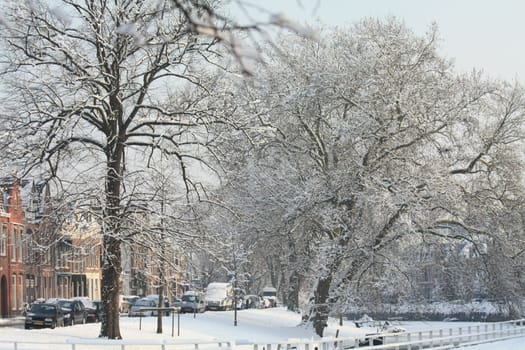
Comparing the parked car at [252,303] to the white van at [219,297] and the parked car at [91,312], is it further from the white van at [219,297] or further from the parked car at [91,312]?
the parked car at [91,312]

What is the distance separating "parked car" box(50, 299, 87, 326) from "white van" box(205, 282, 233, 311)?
21.1 meters

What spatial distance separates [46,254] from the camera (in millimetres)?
32531

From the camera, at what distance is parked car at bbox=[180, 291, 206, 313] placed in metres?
68.1

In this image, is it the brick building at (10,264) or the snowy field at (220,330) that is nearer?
the snowy field at (220,330)

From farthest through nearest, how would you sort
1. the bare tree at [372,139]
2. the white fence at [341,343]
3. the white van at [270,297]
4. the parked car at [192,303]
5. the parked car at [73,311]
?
the white van at [270,297] → the parked car at [192,303] → the parked car at [73,311] → the bare tree at [372,139] → the white fence at [341,343]

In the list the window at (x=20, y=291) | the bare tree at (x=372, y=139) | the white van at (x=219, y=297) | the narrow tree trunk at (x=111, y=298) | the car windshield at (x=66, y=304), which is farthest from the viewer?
the white van at (x=219, y=297)

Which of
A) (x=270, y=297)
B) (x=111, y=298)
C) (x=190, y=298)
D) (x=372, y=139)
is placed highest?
(x=372, y=139)

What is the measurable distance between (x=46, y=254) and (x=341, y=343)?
441 inches

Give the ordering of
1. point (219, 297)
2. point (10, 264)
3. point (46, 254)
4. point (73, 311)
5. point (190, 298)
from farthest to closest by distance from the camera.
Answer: point (219, 297)
point (10, 264)
point (190, 298)
point (73, 311)
point (46, 254)

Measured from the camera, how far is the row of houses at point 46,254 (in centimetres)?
3142

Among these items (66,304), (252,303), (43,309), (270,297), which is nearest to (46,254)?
(43,309)

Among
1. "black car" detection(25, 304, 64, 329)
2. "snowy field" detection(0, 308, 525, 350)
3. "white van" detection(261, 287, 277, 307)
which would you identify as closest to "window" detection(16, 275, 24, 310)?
"snowy field" detection(0, 308, 525, 350)

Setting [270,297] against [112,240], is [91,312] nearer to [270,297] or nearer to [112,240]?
[112,240]

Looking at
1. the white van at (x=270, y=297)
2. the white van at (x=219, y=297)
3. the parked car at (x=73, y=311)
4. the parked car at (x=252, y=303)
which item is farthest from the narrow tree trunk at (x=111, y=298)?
the white van at (x=270, y=297)
